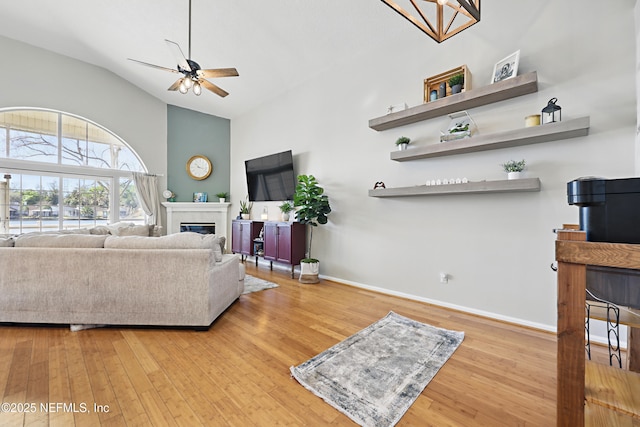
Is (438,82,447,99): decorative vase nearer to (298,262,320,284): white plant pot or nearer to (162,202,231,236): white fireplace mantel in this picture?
(298,262,320,284): white plant pot

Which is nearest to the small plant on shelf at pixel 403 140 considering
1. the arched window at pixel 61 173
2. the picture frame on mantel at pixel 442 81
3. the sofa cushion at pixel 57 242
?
the picture frame on mantel at pixel 442 81

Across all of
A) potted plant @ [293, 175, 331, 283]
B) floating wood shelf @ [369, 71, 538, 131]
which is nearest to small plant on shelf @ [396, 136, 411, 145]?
floating wood shelf @ [369, 71, 538, 131]

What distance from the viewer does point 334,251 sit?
14.5 ft

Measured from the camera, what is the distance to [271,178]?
550 centimetres

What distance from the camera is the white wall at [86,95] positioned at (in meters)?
4.58

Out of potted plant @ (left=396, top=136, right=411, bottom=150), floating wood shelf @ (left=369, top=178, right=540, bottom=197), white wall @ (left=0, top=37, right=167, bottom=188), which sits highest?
white wall @ (left=0, top=37, right=167, bottom=188)

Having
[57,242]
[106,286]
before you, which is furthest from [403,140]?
[57,242]

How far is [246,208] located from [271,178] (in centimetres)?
108

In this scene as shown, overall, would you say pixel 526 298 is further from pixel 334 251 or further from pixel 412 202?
pixel 334 251

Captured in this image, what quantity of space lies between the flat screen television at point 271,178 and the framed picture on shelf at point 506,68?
3297 millimetres

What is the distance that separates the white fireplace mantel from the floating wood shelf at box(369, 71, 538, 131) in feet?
14.8

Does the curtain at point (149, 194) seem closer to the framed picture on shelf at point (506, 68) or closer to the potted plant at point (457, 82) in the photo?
the potted plant at point (457, 82)

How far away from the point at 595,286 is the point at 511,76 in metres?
2.42

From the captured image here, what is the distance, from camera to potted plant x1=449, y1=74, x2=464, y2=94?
9.65ft
